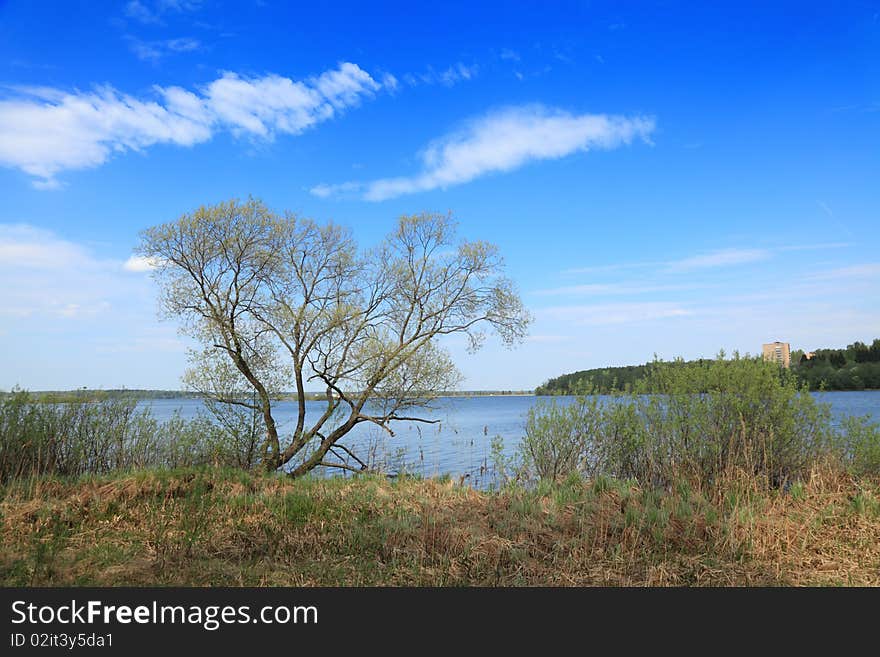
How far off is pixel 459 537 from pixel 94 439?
10.1 m

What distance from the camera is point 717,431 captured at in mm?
9180

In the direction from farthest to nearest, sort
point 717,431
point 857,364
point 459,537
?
point 857,364 < point 717,431 < point 459,537

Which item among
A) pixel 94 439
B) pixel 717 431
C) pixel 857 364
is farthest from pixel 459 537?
pixel 857 364

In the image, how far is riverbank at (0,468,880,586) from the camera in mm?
5465

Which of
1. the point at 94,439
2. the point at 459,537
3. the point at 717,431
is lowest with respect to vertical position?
the point at 459,537

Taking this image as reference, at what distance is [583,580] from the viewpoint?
5.34 meters

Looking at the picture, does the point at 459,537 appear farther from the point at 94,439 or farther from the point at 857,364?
the point at 857,364

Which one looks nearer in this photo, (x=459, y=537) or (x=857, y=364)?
(x=459, y=537)

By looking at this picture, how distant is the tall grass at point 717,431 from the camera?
9086mm

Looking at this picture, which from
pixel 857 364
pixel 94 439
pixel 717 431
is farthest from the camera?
pixel 857 364

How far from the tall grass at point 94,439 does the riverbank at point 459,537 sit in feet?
10.3

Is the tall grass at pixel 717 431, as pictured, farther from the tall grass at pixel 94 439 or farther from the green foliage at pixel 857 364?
the green foliage at pixel 857 364

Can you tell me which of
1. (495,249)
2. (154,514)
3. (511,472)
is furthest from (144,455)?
(495,249)

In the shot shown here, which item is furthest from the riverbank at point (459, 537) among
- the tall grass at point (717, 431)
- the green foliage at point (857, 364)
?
the green foliage at point (857, 364)
